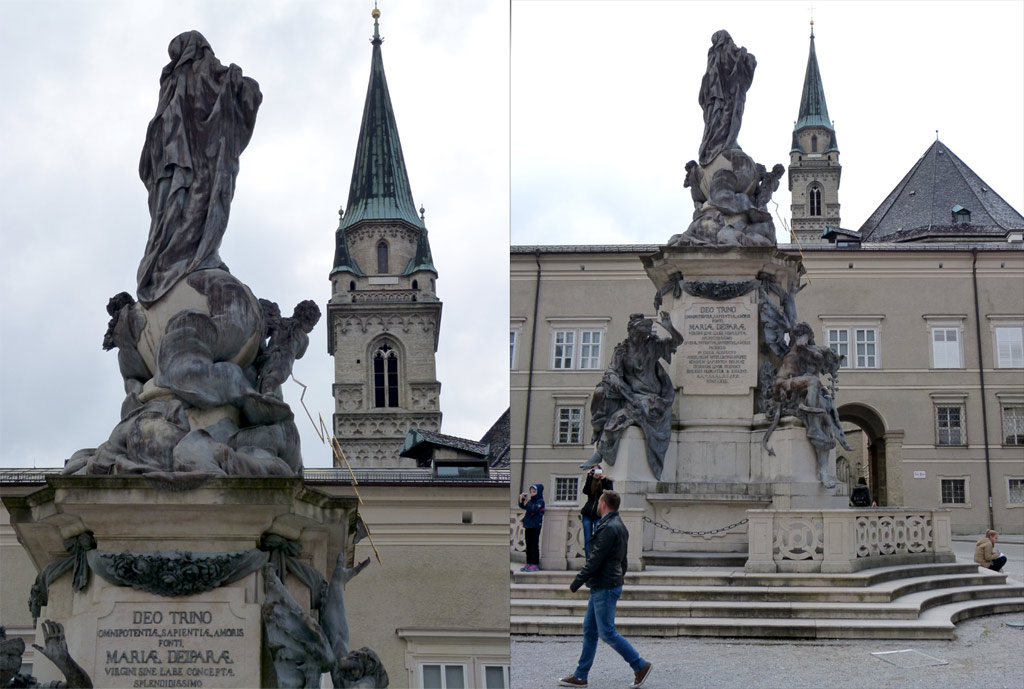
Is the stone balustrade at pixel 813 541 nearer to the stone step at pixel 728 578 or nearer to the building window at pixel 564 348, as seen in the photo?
the stone step at pixel 728 578

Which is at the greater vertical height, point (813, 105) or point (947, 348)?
point (813, 105)

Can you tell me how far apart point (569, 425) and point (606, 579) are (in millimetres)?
36451

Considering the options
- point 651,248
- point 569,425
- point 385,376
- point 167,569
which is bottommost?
point 167,569

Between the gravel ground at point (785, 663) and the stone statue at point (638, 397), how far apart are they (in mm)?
4168

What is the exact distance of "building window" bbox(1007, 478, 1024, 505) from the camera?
4166 centimetres

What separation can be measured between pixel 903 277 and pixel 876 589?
110ft

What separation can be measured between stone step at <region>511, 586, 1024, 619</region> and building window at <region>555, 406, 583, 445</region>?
3216cm

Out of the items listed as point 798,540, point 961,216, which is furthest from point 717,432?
point 961,216

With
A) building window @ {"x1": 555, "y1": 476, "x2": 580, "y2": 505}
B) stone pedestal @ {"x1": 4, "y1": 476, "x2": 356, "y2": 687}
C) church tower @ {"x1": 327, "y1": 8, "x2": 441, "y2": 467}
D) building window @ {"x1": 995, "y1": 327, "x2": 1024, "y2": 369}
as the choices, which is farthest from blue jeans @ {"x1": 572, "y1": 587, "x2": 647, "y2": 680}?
church tower @ {"x1": 327, "y1": 8, "x2": 441, "y2": 467}

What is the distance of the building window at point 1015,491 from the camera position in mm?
41656

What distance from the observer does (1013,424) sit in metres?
43.2

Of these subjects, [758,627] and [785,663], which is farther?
[758,627]

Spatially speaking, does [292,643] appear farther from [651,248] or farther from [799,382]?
[651,248]

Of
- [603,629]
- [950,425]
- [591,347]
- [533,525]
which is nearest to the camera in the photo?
[603,629]
